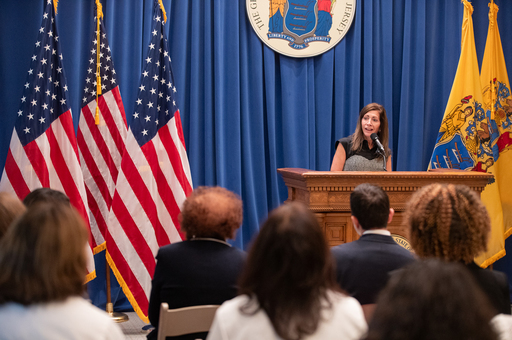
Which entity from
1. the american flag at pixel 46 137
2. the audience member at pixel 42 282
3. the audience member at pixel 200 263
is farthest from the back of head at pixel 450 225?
the american flag at pixel 46 137

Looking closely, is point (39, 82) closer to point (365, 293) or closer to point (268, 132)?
point (268, 132)

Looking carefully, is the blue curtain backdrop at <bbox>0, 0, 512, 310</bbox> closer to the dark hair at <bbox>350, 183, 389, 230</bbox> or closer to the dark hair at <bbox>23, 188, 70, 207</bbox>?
the dark hair at <bbox>23, 188, 70, 207</bbox>

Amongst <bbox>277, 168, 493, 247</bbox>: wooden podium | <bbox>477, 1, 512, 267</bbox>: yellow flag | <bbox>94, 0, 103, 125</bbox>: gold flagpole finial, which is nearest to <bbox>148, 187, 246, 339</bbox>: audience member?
<bbox>277, 168, 493, 247</bbox>: wooden podium

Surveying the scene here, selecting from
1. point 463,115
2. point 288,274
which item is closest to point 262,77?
point 463,115

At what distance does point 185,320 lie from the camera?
1.69m

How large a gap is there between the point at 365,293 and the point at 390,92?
3.27 metres

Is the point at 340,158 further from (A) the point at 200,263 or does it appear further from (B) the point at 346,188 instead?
(A) the point at 200,263

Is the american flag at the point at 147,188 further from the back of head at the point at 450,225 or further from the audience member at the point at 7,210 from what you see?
the back of head at the point at 450,225

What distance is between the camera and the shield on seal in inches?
181

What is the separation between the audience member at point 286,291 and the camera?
1191 mm

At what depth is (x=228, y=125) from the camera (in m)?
4.48

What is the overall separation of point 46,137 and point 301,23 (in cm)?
256

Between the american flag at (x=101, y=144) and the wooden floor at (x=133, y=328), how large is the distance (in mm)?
661

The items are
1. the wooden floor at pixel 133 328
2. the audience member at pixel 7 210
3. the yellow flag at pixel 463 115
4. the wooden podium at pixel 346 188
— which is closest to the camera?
the audience member at pixel 7 210
